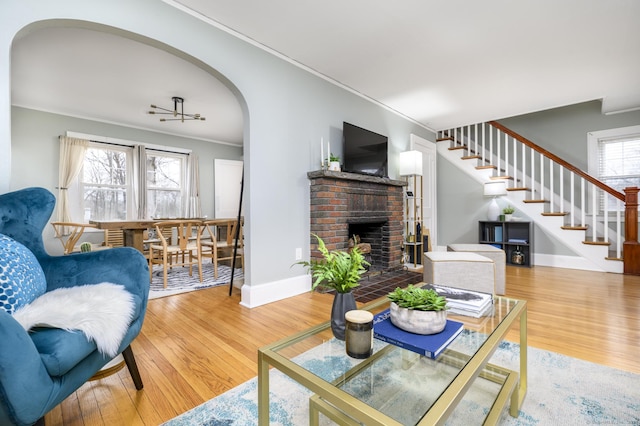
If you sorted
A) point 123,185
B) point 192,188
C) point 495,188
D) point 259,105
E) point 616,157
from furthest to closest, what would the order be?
point 192,188 < point 123,185 < point 495,188 < point 616,157 < point 259,105

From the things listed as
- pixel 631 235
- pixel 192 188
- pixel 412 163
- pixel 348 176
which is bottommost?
pixel 631 235

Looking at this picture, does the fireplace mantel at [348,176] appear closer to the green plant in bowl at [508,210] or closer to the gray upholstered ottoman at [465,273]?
the gray upholstered ottoman at [465,273]

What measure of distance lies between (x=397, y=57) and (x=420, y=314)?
278 cm

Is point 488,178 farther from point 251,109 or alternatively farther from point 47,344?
point 47,344

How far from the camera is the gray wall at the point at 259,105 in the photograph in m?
→ 1.66

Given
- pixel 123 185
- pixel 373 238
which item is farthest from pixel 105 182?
pixel 373 238

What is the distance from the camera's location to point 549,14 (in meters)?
2.30

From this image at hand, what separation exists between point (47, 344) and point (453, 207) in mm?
5539

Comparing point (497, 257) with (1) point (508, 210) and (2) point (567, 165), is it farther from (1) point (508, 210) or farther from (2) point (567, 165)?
(2) point (567, 165)

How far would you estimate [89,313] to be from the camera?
103cm

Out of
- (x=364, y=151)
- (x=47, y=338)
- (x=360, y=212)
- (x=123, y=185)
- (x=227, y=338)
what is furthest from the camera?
(x=123, y=185)

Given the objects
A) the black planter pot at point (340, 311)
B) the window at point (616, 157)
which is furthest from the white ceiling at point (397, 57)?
the black planter pot at point (340, 311)

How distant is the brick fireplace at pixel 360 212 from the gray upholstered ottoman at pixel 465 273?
1025 millimetres

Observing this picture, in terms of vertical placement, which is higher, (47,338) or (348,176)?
(348,176)
